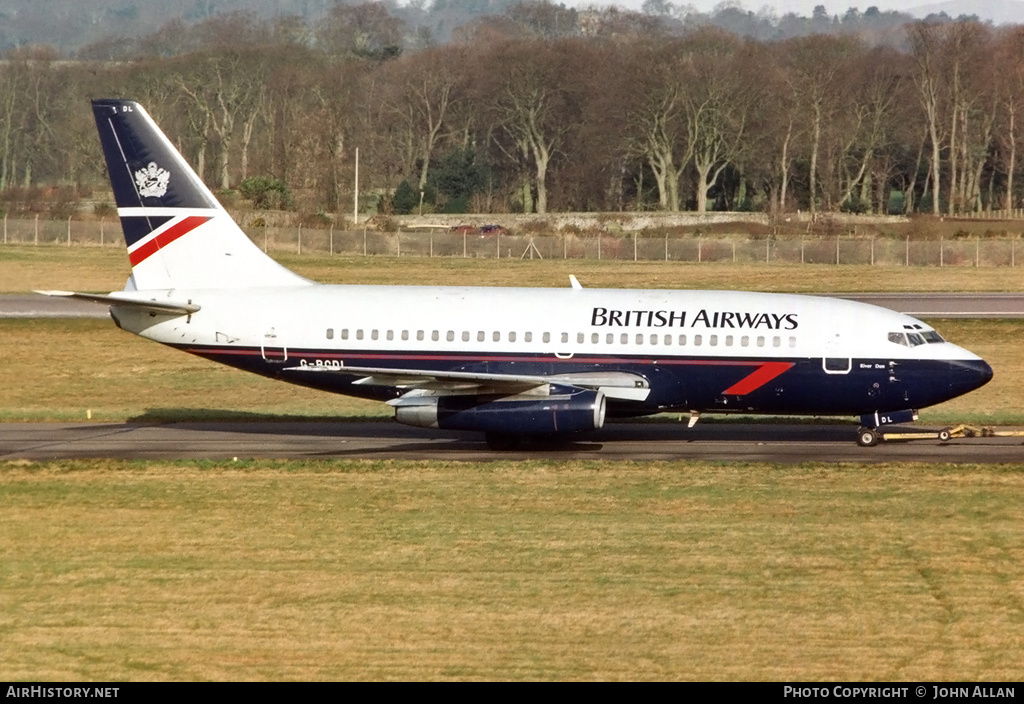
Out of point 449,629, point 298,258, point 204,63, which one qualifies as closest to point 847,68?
point 204,63

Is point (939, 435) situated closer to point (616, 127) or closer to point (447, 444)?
point (447, 444)

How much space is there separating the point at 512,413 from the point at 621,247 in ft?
213

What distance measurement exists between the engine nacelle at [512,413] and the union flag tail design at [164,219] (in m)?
6.17

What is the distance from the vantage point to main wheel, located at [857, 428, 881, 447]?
34.9 m

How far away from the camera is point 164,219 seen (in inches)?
1442

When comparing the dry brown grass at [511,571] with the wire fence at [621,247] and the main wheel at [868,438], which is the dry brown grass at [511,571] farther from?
the wire fence at [621,247]

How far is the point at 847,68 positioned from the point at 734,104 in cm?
2274

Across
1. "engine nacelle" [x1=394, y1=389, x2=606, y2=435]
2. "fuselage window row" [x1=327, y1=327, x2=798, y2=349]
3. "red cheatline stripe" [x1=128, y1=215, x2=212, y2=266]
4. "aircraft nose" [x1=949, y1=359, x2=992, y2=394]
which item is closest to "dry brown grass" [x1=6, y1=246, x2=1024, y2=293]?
"fuselage window row" [x1=327, y1=327, x2=798, y2=349]

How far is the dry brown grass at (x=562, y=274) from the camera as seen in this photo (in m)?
77.1

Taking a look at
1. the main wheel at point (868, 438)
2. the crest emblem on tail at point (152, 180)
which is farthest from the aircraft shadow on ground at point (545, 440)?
the crest emblem on tail at point (152, 180)

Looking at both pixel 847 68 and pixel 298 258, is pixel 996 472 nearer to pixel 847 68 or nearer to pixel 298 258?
pixel 298 258

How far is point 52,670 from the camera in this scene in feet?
60.8

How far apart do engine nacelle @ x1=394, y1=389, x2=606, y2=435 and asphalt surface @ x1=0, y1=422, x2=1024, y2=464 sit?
0.91 m

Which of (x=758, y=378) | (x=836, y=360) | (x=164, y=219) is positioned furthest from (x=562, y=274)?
(x=836, y=360)
